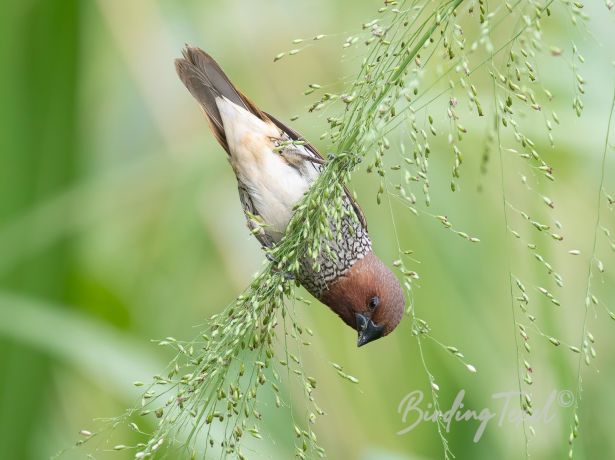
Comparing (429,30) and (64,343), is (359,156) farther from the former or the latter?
(64,343)

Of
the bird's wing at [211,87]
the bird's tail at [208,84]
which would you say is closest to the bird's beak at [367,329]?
the bird's wing at [211,87]

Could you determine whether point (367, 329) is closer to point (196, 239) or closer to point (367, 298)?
point (367, 298)

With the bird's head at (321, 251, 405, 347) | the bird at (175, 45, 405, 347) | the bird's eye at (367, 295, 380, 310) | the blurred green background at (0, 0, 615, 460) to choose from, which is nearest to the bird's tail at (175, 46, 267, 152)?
the bird at (175, 45, 405, 347)

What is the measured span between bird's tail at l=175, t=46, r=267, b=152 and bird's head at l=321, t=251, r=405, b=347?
2.08 ft

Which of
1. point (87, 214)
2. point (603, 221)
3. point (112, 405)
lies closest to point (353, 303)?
point (87, 214)

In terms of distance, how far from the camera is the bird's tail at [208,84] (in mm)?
3268

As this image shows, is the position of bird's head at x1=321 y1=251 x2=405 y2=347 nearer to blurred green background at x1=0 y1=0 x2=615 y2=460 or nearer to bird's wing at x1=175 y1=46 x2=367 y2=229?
bird's wing at x1=175 y1=46 x2=367 y2=229

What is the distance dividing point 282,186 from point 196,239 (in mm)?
1353

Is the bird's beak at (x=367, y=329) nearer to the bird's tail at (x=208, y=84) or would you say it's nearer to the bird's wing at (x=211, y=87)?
the bird's wing at (x=211, y=87)

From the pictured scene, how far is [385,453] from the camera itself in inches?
116

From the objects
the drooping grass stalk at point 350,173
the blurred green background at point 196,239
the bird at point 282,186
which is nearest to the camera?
the drooping grass stalk at point 350,173

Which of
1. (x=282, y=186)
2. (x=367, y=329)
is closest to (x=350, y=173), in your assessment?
(x=282, y=186)

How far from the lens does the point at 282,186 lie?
3.26 m

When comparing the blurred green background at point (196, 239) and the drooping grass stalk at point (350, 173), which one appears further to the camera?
the blurred green background at point (196, 239)
